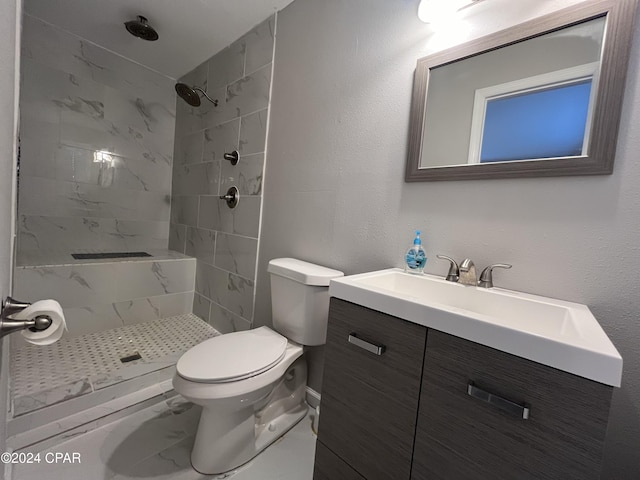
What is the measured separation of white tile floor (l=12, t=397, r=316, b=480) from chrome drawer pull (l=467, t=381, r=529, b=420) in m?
0.92

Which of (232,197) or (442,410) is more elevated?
(232,197)

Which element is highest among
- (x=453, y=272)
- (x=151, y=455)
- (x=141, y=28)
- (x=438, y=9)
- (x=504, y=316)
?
(x=141, y=28)

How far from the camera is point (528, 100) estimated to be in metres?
0.88

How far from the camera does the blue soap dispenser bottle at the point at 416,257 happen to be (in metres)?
1.05

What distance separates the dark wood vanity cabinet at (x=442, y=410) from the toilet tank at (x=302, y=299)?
382 mm

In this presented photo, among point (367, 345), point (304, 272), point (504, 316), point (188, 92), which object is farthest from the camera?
point (188, 92)

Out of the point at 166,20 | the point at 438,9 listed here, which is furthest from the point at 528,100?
the point at 166,20

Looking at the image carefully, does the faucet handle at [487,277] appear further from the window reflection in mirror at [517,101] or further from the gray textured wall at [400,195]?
the window reflection in mirror at [517,101]

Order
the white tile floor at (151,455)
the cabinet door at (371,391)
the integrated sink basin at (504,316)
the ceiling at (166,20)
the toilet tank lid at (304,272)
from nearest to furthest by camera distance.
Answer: the integrated sink basin at (504,316) → the cabinet door at (371,391) → the white tile floor at (151,455) → the toilet tank lid at (304,272) → the ceiling at (166,20)

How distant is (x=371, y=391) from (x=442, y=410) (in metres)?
0.19

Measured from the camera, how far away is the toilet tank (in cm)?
123

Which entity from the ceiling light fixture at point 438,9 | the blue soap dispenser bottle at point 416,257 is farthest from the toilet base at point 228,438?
the ceiling light fixture at point 438,9

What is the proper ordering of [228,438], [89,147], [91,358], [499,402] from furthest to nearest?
[89,147], [91,358], [228,438], [499,402]

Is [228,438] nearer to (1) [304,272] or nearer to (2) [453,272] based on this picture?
(1) [304,272]
